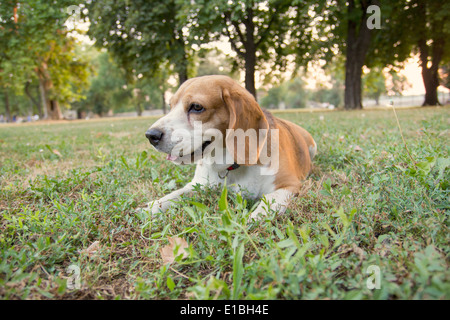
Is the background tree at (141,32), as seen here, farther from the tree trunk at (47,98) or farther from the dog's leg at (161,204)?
the dog's leg at (161,204)

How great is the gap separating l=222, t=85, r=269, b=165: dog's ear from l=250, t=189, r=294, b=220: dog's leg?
344mm

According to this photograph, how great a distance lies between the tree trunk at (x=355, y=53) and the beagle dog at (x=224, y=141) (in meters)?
17.4

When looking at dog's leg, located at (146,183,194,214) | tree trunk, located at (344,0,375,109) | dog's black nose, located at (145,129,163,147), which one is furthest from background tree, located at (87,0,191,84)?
dog's leg, located at (146,183,194,214)

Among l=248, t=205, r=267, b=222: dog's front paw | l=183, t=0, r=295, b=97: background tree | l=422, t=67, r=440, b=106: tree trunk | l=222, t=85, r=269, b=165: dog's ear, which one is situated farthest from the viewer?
l=422, t=67, r=440, b=106: tree trunk

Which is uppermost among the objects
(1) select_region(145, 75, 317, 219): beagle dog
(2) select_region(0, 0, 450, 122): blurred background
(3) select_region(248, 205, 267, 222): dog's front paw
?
(2) select_region(0, 0, 450, 122): blurred background

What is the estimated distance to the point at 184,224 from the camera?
209 cm

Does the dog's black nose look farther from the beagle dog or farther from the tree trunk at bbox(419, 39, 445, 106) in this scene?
the tree trunk at bbox(419, 39, 445, 106)

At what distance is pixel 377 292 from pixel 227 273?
2.30 feet

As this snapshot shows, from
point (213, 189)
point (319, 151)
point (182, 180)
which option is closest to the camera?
point (213, 189)

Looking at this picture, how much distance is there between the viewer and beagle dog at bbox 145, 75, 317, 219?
2.47m

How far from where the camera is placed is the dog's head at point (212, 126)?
8.10ft

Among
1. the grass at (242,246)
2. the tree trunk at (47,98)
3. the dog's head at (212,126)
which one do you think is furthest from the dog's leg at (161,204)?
the tree trunk at (47,98)
